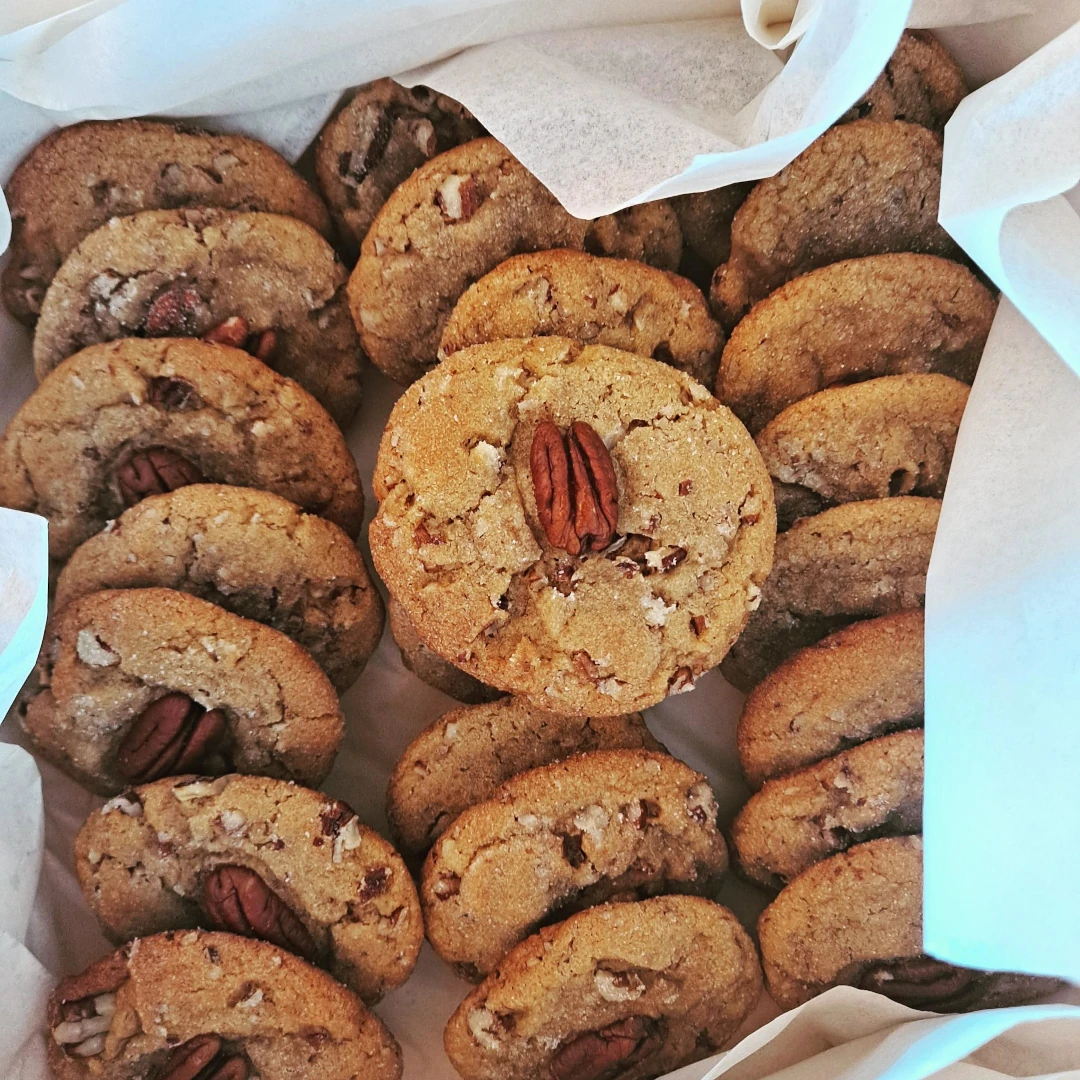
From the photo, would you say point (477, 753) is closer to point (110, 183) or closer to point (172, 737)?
point (172, 737)

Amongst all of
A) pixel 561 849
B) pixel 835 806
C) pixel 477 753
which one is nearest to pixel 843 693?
pixel 835 806

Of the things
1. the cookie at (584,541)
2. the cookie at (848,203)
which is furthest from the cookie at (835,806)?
the cookie at (848,203)

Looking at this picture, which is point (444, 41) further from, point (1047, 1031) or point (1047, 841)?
point (1047, 1031)

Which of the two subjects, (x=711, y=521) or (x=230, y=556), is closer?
(x=711, y=521)

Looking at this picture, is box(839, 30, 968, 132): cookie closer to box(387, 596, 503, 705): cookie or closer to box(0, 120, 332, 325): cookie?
box(0, 120, 332, 325): cookie

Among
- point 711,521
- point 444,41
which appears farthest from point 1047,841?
point 444,41

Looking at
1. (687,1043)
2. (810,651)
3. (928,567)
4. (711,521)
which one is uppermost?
(711,521)

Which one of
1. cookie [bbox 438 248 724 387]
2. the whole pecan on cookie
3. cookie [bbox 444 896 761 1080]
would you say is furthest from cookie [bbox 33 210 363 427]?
cookie [bbox 444 896 761 1080]
